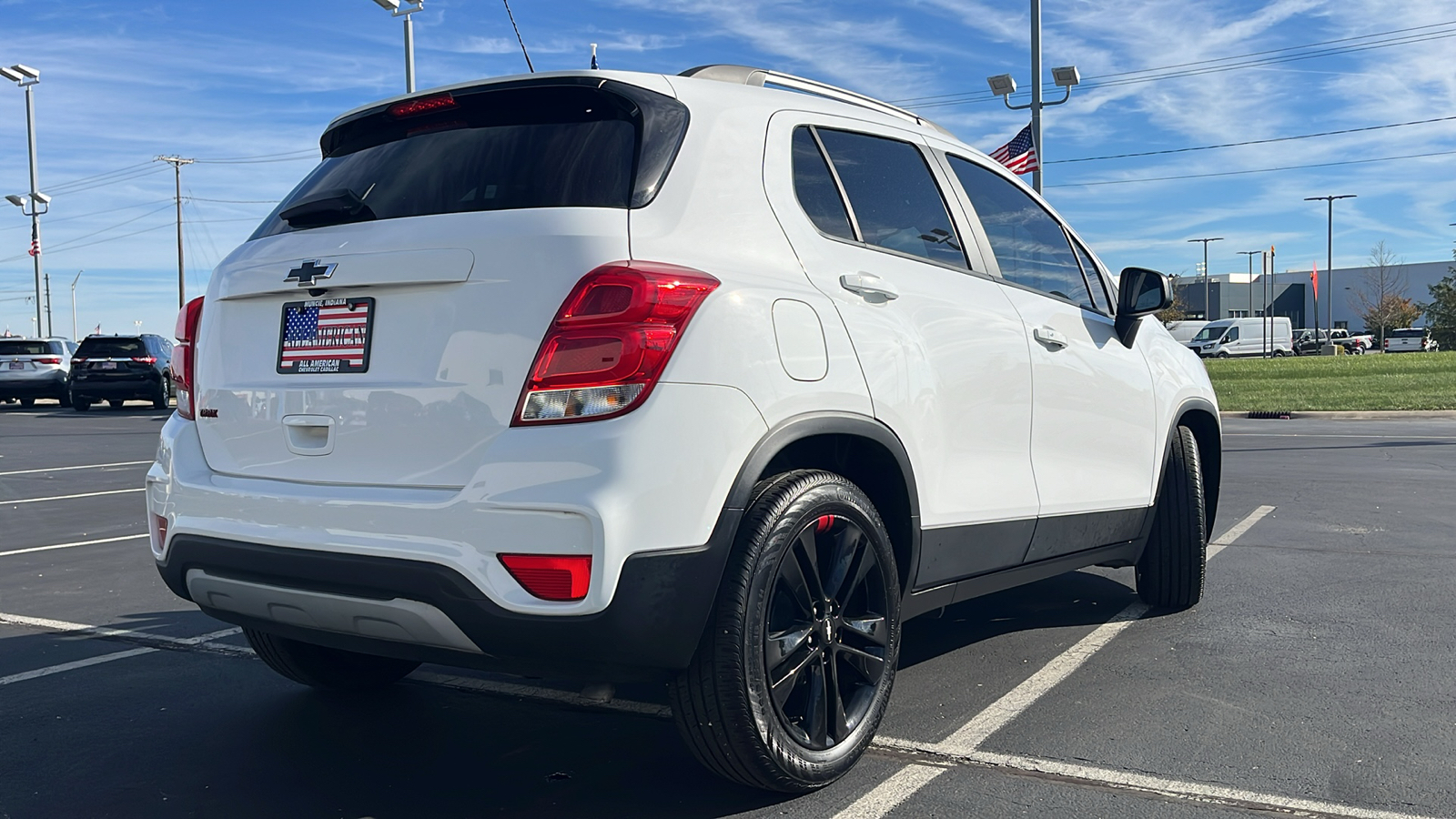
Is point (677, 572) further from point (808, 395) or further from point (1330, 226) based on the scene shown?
point (1330, 226)

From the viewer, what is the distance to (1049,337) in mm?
4164

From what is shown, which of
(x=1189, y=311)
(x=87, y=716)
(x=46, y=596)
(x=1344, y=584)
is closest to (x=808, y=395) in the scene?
(x=87, y=716)

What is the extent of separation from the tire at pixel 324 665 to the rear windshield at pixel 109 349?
23640 millimetres

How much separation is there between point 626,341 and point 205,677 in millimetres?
2664

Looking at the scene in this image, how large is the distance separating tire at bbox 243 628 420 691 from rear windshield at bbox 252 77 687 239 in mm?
1408

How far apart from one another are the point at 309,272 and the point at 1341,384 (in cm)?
2593

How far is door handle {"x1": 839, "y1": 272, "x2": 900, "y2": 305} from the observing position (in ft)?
10.7

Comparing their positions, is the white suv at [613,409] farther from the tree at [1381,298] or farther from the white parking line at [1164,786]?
the tree at [1381,298]

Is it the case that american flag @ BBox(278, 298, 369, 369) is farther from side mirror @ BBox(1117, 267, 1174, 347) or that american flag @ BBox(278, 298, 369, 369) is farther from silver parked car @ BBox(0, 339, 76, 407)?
silver parked car @ BBox(0, 339, 76, 407)

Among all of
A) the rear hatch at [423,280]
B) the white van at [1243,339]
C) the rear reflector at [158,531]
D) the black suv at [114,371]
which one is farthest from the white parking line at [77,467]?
the white van at [1243,339]

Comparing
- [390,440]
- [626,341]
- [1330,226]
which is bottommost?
[390,440]

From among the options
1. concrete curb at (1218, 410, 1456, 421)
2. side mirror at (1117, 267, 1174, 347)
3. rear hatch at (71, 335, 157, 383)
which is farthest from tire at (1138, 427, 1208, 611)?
rear hatch at (71, 335, 157, 383)

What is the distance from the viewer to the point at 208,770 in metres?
3.37

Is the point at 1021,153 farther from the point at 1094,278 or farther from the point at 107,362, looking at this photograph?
the point at 107,362
